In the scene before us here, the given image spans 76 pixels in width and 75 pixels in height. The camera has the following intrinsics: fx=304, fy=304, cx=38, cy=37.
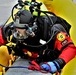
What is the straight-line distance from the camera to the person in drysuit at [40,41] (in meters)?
1.52

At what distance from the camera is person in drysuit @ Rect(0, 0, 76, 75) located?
4.99 feet

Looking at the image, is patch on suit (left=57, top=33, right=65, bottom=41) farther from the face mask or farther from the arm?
the face mask

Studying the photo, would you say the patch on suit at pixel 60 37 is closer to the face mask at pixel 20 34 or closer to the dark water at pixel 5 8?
the face mask at pixel 20 34

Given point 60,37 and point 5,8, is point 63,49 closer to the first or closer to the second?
point 60,37

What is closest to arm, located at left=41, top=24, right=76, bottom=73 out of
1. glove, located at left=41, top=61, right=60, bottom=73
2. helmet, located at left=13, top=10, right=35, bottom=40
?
Result: glove, located at left=41, top=61, right=60, bottom=73

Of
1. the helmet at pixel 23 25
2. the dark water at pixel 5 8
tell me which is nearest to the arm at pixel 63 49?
the helmet at pixel 23 25

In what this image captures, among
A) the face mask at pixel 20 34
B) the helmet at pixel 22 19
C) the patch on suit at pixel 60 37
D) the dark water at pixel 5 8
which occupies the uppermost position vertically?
the helmet at pixel 22 19

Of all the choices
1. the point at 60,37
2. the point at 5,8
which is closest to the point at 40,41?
the point at 60,37

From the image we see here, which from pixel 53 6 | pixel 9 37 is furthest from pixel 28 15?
pixel 53 6

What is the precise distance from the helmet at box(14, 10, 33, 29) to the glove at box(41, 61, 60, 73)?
0.71 feet

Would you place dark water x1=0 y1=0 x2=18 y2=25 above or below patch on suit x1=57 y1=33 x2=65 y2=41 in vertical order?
below

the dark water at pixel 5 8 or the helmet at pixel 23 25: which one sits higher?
the helmet at pixel 23 25

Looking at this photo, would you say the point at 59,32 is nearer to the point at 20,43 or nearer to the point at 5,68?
the point at 20,43

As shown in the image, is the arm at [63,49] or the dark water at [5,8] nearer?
the arm at [63,49]
